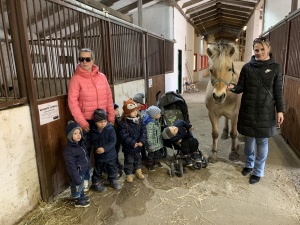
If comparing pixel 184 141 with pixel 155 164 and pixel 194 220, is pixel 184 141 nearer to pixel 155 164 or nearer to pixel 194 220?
pixel 155 164

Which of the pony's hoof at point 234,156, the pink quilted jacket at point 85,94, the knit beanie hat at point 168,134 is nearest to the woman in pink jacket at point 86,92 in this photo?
the pink quilted jacket at point 85,94

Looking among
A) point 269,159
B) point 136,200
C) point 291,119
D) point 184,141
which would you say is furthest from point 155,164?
point 291,119

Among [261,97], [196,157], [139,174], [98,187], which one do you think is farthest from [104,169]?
[261,97]

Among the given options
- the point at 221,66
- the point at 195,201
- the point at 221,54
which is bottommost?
the point at 195,201

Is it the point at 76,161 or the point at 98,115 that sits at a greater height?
the point at 98,115

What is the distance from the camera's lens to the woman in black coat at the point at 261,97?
2.28 meters

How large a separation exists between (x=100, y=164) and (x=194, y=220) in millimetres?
1072

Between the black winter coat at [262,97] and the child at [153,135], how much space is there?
0.98m

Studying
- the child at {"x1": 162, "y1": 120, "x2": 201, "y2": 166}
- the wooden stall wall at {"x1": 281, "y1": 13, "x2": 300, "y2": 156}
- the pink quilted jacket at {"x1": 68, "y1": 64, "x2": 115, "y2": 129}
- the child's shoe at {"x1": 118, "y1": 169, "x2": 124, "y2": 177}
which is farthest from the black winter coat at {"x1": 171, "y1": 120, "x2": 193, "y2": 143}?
the wooden stall wall at {"x1": 281, "y1": 13, "x2": 300, "y2": 156}

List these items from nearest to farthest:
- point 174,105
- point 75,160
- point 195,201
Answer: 1. point 75,160
2. point 195,201
3. point 174,105

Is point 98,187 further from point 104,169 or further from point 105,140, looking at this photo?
point 105,140

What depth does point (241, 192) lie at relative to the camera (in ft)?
7.57

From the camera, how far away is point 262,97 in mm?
2334

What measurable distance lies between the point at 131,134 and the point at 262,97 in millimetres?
1396
